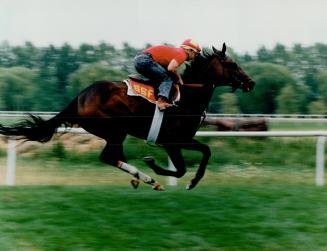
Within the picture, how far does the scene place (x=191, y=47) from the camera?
4582mm

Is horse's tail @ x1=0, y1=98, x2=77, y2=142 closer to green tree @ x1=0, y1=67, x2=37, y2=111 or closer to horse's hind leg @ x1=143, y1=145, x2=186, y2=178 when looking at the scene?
green tree @ x1=0, y1=67, x2=37, y2=111

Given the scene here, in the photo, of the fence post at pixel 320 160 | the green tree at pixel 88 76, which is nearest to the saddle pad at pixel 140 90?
the green tree at pixel 88 76

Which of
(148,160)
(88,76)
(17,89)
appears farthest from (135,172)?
(17,89)

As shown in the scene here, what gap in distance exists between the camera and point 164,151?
519 cm

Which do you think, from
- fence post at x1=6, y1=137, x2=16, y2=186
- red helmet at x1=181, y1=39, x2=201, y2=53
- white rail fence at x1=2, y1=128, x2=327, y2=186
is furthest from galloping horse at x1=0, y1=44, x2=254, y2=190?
fence post at x1=6, y1=137, x2=16, y2=186

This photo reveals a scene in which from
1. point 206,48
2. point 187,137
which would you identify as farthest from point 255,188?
point 206,48

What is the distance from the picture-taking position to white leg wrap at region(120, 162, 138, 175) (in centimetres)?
465

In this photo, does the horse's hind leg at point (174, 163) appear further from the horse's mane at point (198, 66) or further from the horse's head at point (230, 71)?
the horse's head at point (230, 71)

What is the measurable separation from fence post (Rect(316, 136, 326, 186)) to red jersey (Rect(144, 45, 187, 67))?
2001mm

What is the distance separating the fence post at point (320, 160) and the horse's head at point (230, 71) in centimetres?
148

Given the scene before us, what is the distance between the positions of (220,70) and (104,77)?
0.90m

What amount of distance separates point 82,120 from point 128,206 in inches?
28.8

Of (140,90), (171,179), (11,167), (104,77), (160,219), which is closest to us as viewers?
(160,219)

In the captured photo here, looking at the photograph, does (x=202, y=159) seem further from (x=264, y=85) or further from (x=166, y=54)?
(x=166, y=54)
